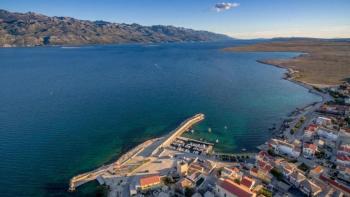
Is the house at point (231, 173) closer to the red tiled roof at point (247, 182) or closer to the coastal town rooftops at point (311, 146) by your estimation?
the red tiled roof at point (247, 182)

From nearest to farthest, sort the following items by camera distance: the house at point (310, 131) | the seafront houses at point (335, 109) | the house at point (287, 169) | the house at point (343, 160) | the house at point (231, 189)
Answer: the house at point (231, 189), the house at point (287, 169), the house at point (343, 160), the house at point (310, 131), the seafront houses at point (335, 109)

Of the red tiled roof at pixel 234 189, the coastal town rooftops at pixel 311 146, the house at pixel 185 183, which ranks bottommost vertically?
the house at pixel 185 183

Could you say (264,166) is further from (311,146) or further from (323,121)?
(323,121)

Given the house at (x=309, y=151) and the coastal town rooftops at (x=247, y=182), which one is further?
the house at (x=309, y=151)

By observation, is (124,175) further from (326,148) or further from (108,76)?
(108,76)

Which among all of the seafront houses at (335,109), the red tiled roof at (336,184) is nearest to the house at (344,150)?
the red tiled roof at (336,184)

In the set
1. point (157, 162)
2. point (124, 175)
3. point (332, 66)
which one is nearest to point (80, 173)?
point (124, 175)

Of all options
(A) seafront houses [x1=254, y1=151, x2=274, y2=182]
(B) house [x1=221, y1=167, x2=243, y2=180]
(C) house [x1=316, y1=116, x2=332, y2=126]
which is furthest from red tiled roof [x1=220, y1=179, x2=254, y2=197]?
(C) house [x1=316, y1=116, x2=332, y2=126]
